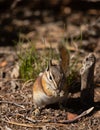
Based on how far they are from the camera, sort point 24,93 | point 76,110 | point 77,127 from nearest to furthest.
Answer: point 77,127 → point 76,110 → point 24,93

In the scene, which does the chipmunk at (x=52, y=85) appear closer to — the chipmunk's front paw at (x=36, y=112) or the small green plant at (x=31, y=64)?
the chipmunk's front paw at (x=36, y=112)

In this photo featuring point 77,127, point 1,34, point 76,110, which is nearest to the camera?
point 77,127

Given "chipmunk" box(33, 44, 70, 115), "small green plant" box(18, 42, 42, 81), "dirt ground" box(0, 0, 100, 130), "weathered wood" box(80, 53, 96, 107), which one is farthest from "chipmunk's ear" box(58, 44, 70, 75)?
"small green plant" box(18, 42, 42, 81)

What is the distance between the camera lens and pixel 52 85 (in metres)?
4.52

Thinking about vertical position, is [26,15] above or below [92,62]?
below

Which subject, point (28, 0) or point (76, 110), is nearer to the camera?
point (76, 110)

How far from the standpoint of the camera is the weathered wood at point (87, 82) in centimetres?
484

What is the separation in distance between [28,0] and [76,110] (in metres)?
3.77

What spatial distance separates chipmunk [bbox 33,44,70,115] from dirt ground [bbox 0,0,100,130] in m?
0.23

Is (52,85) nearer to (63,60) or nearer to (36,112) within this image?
(63,60)

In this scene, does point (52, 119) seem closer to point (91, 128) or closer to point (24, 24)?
point (91, 128)

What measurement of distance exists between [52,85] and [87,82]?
0.62m

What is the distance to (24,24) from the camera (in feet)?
25.2

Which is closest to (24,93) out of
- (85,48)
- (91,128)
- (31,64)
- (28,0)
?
(31,64)
